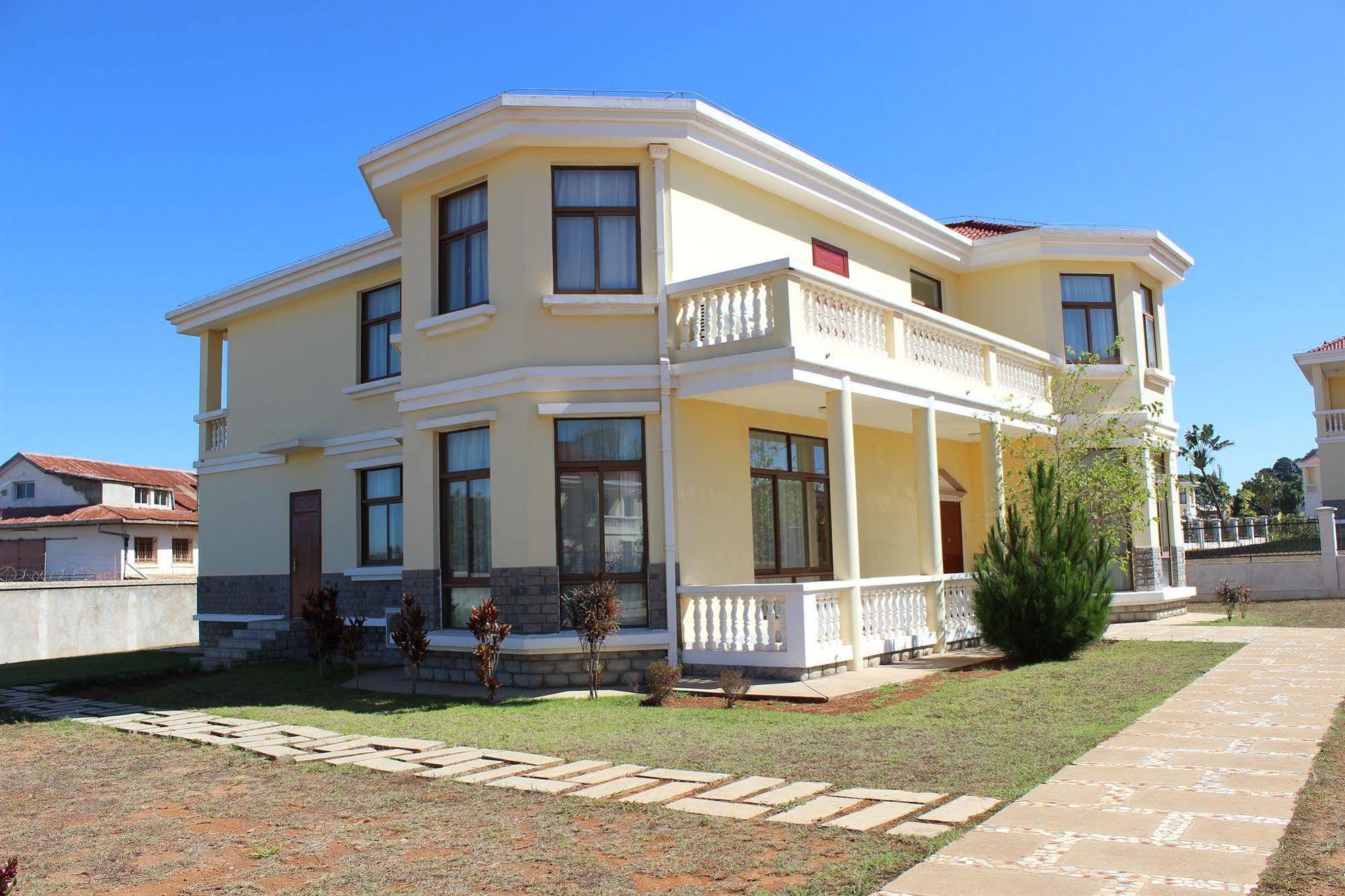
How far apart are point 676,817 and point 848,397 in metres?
7.66

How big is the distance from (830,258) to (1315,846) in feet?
39.7

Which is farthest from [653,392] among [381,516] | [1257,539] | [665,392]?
[1257,539]

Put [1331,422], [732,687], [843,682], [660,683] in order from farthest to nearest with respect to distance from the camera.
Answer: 1. [1331,422]
2. [843,682]
3. [660,683]
4. [732,687]

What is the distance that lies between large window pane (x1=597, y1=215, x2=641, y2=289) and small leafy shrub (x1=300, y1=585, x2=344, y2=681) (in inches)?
224

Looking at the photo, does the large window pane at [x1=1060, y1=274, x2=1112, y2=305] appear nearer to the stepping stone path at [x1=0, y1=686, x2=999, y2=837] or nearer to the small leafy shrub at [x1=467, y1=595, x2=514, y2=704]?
the small leafy shrub at [x1=467, y1=595, x2=514, y2=704]

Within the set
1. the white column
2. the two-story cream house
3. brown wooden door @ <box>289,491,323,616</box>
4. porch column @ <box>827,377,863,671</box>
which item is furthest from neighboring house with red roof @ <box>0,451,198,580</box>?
the white column

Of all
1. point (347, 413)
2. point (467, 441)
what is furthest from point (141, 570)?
point (467, 441)

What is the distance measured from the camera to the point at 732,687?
1019 centimetres

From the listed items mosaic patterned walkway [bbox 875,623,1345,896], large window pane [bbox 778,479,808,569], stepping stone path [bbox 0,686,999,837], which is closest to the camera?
mosaic patterned walkway [bbox 875,623,1345,896]

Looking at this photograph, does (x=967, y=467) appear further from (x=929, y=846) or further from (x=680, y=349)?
(x=929, y=846)

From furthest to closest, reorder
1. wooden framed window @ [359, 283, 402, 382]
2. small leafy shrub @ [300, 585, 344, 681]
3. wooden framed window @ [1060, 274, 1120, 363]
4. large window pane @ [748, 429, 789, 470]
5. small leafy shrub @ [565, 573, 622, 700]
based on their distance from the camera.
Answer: wooden framed window @ [1060, 274, 1120, 363] → wooden framed window @ [359, 283, 402, 382] → large window pane @ [748, 429, 789, 470] → small leafy shrub @ [300, 585, 344, 681] → small leafy shrub @ [565, 573, 622, 700]

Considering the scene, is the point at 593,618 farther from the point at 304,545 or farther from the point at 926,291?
the point at 926,291

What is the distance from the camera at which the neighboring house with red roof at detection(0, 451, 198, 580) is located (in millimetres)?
38031

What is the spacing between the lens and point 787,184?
570 inches
